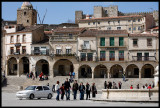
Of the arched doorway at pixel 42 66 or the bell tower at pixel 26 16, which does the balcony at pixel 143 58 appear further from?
the bell tower at pixel 26 16

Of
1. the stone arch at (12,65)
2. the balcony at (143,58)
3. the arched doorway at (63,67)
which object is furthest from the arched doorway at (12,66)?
the balcony at (143,58)

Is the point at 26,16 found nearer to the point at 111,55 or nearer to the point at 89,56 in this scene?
the point at 89,56

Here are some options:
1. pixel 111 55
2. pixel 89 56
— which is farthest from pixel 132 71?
pixel 89 56

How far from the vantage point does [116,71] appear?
54.7 m

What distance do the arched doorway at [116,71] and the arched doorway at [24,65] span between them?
1341 centimetres

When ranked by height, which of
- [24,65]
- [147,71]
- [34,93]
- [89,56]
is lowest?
[34,93]

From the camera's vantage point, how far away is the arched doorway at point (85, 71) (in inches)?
2152

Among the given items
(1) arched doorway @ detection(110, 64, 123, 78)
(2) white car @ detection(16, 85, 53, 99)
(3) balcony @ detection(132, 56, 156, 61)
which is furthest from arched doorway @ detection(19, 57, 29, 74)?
(2) white car @ detection(16, 85, 53, 99)

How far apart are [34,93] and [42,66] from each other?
30.2 m

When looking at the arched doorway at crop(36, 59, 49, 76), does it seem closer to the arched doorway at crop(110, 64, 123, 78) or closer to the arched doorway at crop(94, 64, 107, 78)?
the arched doorway at crop(94, 64, 107, 78)

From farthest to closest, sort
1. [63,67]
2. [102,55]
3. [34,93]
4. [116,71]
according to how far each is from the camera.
Answer: [63,67]
[116,71]
[102,55]
[34,93]

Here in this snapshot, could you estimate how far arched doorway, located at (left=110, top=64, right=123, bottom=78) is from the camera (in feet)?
178

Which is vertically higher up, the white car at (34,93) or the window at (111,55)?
the window at (111,55)

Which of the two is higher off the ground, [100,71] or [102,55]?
[102,55]
